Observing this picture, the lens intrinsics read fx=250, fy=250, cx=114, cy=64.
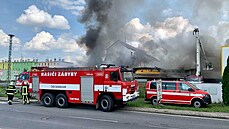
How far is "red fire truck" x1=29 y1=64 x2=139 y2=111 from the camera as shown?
13141 mm

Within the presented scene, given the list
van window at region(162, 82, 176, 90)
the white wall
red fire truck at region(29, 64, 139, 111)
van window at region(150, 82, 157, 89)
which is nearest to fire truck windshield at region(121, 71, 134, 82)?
red fire truck at region(29, 64, 139, 111)

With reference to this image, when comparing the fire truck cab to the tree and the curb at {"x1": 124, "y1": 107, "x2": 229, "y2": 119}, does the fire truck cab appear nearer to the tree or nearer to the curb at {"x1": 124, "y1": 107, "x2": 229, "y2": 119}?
the tree

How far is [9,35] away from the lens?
23031 millimetres

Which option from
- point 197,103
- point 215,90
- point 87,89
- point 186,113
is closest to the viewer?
point 186,113

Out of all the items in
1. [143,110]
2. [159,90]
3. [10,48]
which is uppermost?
[10,48]

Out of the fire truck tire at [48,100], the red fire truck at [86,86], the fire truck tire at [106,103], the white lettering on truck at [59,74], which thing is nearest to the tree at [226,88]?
the red fire truck at [86,86]

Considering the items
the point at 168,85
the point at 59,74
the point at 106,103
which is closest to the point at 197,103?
the point at 168,85

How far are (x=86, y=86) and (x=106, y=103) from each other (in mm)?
1621

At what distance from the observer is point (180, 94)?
14938mm

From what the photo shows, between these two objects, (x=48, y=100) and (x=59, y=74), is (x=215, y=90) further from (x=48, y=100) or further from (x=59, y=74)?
(x=48, y=100)

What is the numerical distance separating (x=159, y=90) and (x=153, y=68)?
88.8 feet

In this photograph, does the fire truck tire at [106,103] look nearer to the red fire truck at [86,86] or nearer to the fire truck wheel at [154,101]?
the red fire truck at [86,86]

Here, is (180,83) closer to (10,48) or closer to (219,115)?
(219,115)

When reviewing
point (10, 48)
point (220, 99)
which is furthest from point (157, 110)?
point (10, 48)
